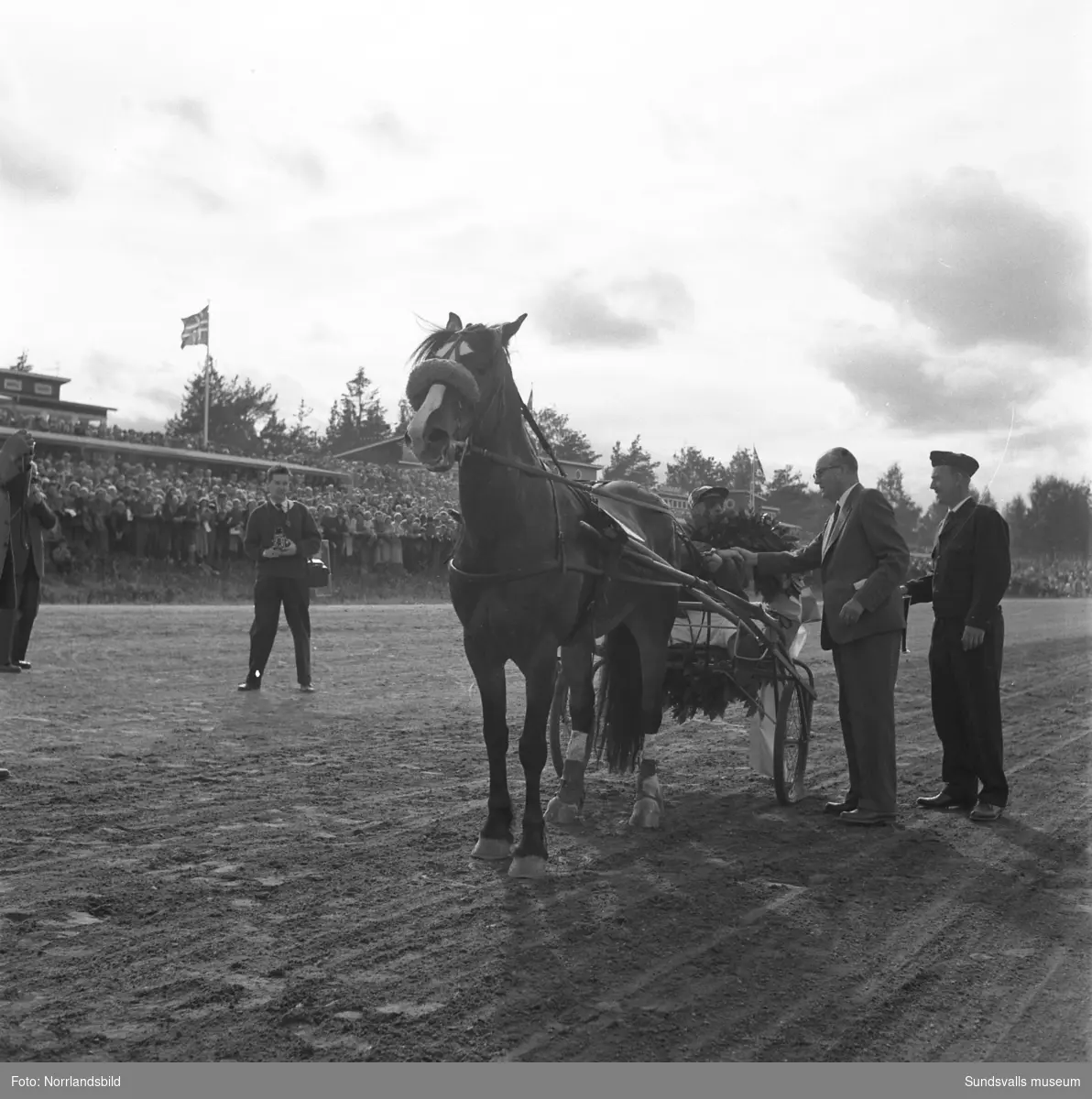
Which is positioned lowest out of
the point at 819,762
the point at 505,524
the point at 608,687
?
the point at 819,762

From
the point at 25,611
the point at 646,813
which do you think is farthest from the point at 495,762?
the point at 25,611

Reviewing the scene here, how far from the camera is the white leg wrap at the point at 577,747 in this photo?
6.06m

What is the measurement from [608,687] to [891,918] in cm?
251

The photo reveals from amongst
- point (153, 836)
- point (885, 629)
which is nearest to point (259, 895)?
point (153, 836)

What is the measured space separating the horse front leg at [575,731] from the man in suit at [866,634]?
1.39 meters

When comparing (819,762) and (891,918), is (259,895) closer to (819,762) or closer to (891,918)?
(891,918)

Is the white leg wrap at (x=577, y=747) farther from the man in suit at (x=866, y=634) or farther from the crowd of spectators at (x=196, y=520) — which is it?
the crowd of spectators at (x=196, y=520)

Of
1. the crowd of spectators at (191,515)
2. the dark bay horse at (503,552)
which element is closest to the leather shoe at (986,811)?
the dark bay horse at (503,552)

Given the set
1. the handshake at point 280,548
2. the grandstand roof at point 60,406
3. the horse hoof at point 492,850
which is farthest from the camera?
the grandstand roof at point 60,406

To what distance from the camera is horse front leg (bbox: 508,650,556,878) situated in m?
4.87

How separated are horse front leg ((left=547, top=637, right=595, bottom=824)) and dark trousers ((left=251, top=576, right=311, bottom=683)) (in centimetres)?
501

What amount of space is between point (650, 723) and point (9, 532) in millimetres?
5060
